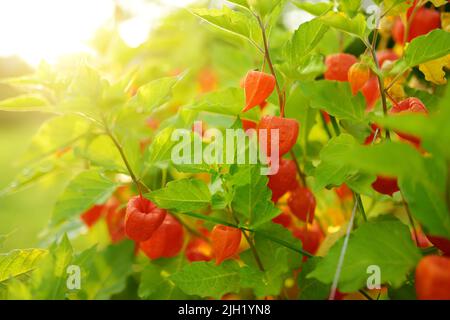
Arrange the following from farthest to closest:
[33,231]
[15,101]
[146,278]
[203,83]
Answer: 1. [33,231]
2. [203,83]
3. [146,278]
4. [15,101]

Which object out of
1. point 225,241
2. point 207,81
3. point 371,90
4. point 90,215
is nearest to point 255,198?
point 225,241

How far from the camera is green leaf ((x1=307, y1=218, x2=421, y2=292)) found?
18.7 inches

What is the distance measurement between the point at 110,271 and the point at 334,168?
435 mm

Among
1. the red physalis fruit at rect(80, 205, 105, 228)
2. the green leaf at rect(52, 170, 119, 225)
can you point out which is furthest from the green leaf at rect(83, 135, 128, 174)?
the red physalis fruit at rect(80, 205, 105, 228)

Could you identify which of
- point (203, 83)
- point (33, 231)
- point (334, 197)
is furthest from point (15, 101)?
point (33, 231)

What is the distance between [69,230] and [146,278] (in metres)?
0.29

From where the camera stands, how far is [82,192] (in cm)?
70

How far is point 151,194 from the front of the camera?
573mm

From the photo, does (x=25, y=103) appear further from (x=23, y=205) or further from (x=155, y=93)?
(x=23, y=205)

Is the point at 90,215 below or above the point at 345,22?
below

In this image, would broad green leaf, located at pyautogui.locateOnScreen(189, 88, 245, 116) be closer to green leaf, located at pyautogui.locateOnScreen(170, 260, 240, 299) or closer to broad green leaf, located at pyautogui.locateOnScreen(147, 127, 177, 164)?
broad green leaf, located at pyautogui.locateOnScreen(147, 127, 177, 164)
